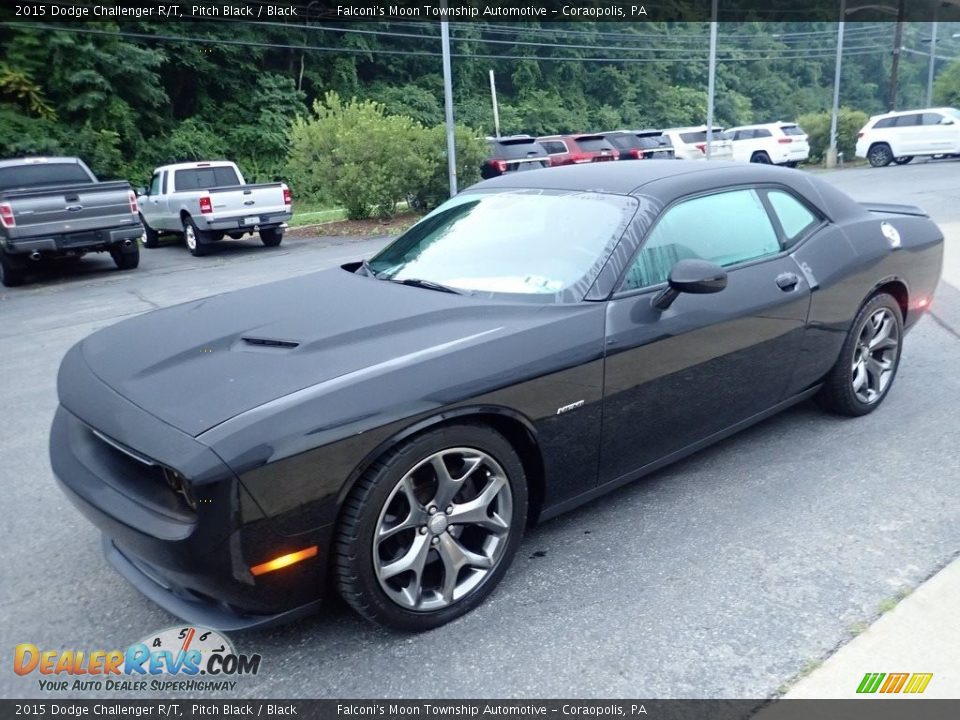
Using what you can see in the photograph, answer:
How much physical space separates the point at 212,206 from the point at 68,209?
2880 mm

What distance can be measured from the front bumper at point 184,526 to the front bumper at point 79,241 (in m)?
9.83

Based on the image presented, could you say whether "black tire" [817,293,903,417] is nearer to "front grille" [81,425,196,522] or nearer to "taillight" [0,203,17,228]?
"front grille" [81,425,196,522]

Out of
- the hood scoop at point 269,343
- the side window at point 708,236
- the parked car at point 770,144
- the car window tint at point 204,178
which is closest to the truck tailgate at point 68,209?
the car window tint at point 204,178

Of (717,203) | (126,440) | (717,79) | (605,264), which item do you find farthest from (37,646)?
(717,79)

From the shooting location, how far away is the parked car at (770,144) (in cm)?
2884

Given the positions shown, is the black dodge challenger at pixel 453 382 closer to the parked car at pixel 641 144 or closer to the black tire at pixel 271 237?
the black tire at pixel 271 237

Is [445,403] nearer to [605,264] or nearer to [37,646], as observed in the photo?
[605,264]

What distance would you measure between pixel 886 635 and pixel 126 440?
2.55 meters

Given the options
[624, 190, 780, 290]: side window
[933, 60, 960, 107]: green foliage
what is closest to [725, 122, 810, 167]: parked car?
[624, 190, 780, 290]: side window

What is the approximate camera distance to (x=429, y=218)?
424 centimetres

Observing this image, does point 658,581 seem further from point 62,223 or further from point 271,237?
point 271,237

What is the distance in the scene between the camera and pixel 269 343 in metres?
2.95

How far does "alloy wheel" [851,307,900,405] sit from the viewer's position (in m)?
4.50

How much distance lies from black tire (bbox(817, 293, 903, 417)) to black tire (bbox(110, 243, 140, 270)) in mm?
11200
